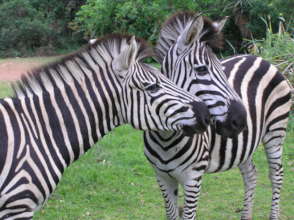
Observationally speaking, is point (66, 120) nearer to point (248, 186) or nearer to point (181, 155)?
point (181, 155)

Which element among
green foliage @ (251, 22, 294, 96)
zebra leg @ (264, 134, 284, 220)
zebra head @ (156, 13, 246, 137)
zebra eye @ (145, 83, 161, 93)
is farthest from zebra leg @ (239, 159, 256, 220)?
green foliage @ (251, 22, 294, 96)

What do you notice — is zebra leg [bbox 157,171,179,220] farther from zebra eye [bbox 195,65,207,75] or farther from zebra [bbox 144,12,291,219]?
zebra eye [bbox 195,65,207,75]

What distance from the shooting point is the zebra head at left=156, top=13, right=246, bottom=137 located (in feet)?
12.2

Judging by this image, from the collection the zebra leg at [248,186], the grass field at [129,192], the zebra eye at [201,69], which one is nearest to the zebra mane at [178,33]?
the zebra eye at [201,69]

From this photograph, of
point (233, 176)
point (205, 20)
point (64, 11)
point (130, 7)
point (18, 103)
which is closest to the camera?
point (18, 103)

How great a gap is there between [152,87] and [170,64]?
0.72 metres

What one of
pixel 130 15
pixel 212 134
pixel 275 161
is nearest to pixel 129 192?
pixel 275 161

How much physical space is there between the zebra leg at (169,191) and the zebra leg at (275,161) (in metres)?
Result: 1.35

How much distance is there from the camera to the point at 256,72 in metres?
4.89

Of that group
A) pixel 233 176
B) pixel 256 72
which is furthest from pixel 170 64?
pixel 233 176

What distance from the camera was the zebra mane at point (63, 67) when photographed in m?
3.36

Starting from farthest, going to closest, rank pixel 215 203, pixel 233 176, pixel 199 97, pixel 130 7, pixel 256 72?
pixel 130 7 < pixel 233 176 < pixel 215 203 < pixel 256 72 < pixel 199 97

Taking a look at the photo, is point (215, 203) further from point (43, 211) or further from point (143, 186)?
point (43, 211)

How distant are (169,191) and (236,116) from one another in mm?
1175
